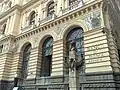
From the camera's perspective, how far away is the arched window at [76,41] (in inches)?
566

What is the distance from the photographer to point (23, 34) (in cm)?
2075

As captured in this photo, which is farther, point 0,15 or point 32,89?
point 0,15

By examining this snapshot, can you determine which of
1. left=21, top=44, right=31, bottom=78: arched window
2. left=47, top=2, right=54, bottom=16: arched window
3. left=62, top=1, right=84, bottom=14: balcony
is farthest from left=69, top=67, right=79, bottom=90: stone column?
left=47, top=2, right=54, bottom=16: arched window

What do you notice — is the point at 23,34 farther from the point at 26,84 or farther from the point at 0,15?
the point at 0,15

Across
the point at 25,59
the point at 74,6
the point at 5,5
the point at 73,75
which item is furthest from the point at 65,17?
the point at 5,5

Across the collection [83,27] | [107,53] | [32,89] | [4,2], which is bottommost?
[32,89]

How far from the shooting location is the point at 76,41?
15383 mm

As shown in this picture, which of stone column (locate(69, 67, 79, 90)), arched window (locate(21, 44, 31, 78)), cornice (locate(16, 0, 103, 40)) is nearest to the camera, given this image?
stone column (locate(69, 67, 79, 90))

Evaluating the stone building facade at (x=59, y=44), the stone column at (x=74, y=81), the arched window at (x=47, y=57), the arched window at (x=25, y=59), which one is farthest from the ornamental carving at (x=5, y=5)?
the stone column at (x=74, y=81)

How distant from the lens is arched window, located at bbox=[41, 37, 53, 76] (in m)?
17.2

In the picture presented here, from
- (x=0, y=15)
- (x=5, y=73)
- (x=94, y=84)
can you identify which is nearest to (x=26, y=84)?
(x=5, y=73)

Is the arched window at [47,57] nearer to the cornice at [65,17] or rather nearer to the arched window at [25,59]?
the cornice at [65,17]

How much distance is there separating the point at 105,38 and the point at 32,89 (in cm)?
997

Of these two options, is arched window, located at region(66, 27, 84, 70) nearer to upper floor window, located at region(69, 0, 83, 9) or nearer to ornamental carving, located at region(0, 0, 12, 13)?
upper floor window, located at region(69, 0, 83, 9)
